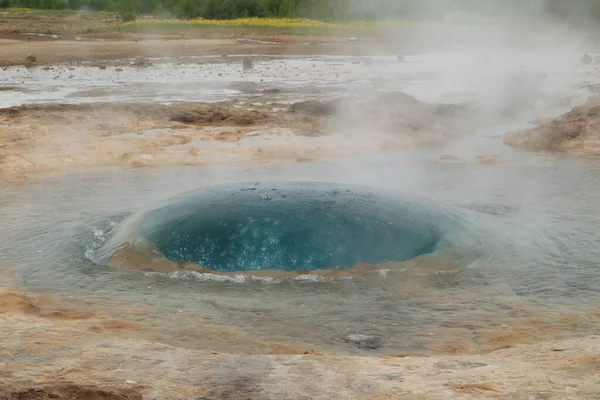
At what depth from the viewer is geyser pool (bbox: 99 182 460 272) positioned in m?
5.10

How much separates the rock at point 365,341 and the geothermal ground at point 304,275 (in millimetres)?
16

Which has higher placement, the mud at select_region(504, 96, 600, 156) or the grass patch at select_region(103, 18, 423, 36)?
the grass patch at select_region(103, 18, 423, 36)

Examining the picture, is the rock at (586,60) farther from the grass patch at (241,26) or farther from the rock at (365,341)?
the rock at (365,341)

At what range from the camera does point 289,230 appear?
5.13 metres

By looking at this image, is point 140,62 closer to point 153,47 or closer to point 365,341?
point 153,47


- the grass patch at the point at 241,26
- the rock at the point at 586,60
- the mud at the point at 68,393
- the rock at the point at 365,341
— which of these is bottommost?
the rock at the point at 365,341

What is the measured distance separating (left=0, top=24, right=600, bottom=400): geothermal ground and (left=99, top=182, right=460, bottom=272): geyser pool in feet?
0.45

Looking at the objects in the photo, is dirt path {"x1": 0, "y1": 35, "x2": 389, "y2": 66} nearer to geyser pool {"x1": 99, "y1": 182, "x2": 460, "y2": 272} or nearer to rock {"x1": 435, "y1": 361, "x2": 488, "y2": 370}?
geyser pool {"x1": 99, "y1": 182, "x2": 460, "y2": 272}

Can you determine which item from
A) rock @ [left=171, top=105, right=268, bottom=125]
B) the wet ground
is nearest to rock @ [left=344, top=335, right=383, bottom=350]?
the wet ground

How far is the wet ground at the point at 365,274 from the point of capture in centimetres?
427

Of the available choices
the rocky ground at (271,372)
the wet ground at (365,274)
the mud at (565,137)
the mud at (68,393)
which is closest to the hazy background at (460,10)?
the wet ground at (365,274)

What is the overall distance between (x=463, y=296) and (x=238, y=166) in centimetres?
503

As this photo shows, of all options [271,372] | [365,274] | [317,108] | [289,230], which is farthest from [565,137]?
[271,372]

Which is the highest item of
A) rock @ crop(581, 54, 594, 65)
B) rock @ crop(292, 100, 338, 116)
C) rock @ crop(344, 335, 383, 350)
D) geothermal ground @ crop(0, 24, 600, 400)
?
rock @ crop(581, 54, 594, 65)
